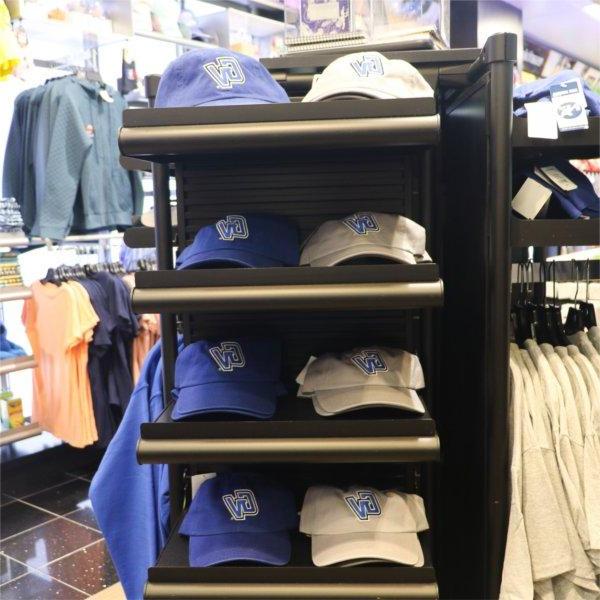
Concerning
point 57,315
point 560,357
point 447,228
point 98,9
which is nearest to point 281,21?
point 98,9

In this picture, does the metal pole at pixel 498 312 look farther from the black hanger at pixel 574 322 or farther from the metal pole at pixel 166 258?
the metal pole at pixel 166 258

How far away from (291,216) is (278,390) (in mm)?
414

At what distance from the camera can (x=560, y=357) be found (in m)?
1.48

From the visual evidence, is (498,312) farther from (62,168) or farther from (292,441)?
(62,168)

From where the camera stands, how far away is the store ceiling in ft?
14.8

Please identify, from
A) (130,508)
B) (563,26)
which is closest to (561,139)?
(130,508)

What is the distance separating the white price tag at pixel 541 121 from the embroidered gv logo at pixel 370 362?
54 centimetres

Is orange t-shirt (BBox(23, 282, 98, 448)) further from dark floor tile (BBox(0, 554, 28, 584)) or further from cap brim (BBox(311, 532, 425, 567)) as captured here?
cap brim (BBox(311, 532, 425, 567))

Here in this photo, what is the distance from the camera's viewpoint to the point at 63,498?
10.6ft

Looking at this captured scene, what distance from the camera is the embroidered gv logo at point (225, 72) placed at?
1230mm

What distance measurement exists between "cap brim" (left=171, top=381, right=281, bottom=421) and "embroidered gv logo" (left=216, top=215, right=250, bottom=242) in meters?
0.29

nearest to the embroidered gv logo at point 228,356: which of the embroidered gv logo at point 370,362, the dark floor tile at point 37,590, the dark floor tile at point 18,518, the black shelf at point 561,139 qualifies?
the embroidered gv logo at point 370,362

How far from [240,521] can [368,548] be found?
0.85 ft

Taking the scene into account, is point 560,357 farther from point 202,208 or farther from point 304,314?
point 202,208
